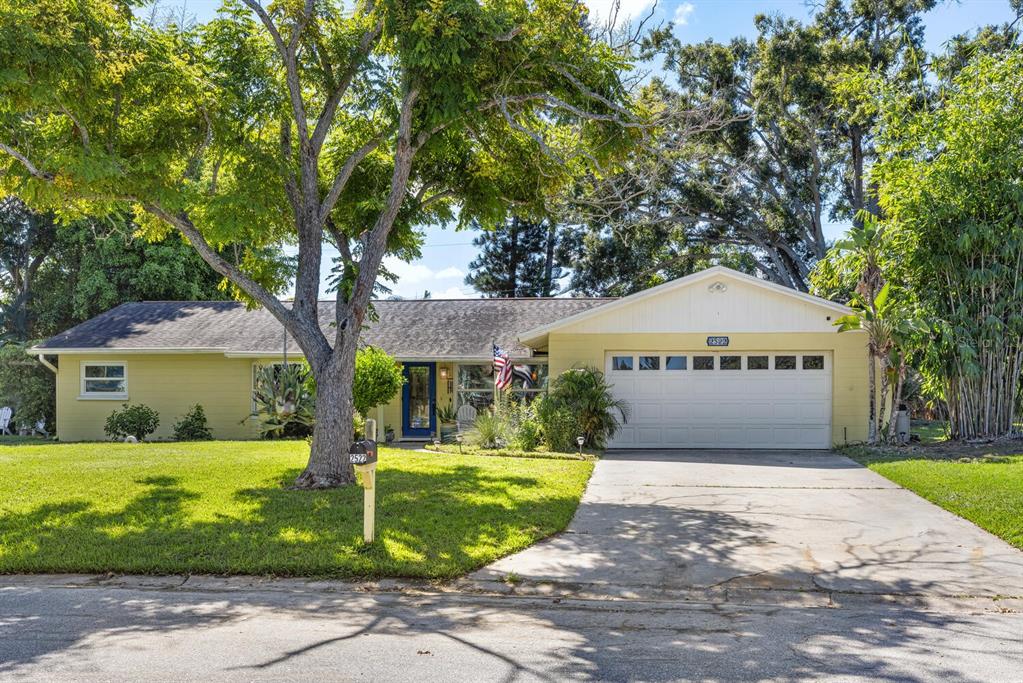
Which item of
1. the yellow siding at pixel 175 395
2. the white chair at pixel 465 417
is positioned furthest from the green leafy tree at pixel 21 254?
the white chair at pixel 465 417

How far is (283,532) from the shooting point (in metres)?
8.61

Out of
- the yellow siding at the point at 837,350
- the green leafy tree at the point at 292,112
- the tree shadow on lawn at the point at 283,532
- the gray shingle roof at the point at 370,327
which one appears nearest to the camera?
the tree shadow on lawn at the point at 283,532

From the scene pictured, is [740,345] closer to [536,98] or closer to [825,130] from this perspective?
[536,98]

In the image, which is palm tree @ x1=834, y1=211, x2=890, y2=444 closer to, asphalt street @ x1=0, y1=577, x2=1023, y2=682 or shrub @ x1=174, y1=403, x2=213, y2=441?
asphalt street @ x1=0, y1=577, x2=1023, y2=682

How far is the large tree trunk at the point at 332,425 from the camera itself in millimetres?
11258

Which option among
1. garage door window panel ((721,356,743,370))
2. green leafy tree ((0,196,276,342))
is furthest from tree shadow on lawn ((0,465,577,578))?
green leafy tree ((0,196,276,342))

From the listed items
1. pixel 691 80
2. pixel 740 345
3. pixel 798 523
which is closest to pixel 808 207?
pixel 691 80

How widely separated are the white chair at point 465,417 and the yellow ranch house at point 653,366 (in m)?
0.97

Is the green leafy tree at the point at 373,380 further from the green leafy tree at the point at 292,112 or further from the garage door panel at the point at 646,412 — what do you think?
the garage door panel at the point at 646,412

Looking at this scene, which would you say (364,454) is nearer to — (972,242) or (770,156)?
(972,242)

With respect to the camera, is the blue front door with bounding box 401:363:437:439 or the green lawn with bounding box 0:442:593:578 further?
the blue front door with bounding box 401:363:437:439

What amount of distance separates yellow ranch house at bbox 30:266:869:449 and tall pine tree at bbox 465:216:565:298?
18.4 metres

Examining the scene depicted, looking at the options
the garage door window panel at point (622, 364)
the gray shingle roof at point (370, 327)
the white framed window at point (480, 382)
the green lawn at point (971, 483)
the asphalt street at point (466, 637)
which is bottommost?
the asphalt street at point (466, 637)

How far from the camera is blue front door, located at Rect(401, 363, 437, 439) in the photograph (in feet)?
70.5
